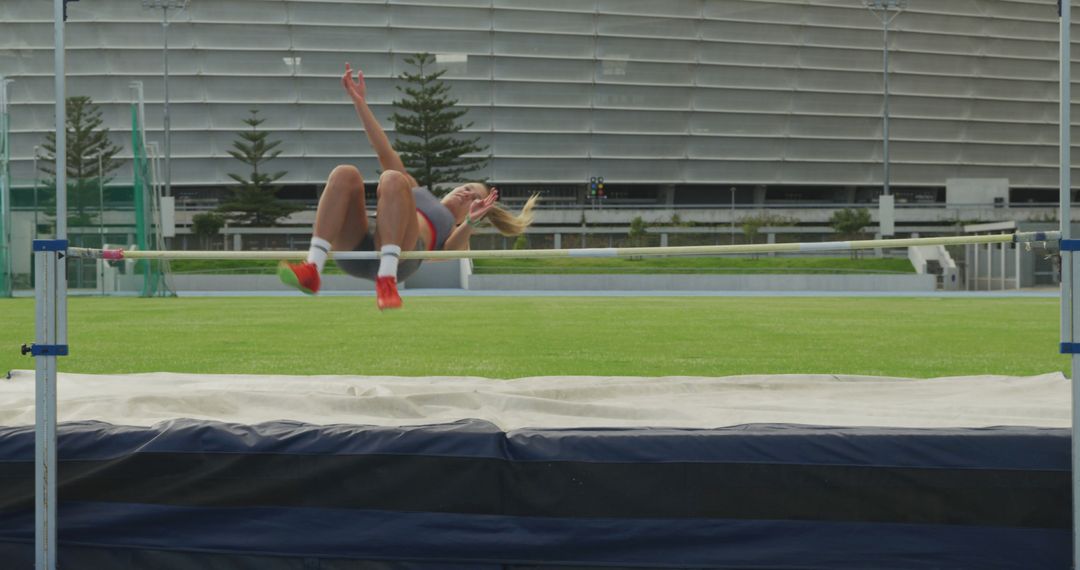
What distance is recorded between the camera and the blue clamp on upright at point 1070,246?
108 inches

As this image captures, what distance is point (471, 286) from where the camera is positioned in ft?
101

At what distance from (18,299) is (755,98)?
43.0 m

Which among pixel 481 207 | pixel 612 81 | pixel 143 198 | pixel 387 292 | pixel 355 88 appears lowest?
pixel 387 292

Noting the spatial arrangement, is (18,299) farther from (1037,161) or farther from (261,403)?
(1037,161)

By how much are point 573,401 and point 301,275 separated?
120cm

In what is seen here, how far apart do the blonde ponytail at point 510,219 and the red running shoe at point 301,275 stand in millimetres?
1018

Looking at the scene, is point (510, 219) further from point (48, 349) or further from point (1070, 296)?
point (1070, 296)

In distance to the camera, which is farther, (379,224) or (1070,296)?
(379,224)

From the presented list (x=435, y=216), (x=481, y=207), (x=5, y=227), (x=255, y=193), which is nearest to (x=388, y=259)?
(x=435, y=216)

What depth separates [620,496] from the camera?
2914 millimetres

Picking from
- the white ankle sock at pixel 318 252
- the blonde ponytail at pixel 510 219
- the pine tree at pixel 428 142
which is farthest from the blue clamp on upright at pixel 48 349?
the pine tree at pixel 428 142

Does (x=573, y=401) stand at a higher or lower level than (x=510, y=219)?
lower

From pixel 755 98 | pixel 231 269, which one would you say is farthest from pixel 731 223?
pixel 231 269

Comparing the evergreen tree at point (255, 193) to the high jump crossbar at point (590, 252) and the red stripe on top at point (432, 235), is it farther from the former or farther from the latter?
the high jump crossbar at point (590, 252)
